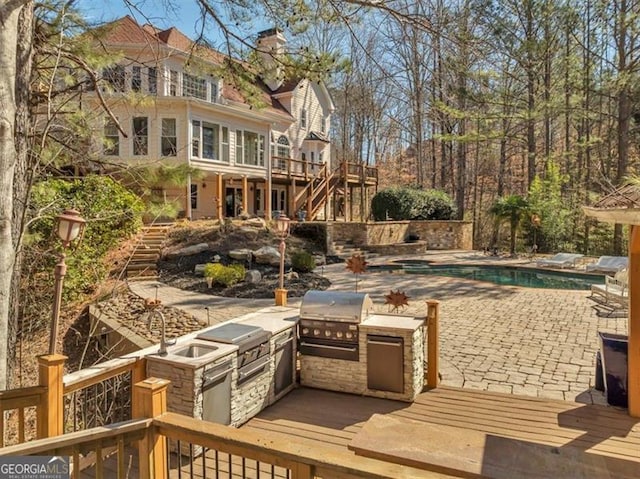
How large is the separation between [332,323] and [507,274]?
1219cm

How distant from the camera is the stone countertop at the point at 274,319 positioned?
497 centimetres

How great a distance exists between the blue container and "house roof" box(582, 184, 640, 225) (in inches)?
59.5

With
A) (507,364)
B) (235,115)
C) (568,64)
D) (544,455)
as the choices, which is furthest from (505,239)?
(544,455)

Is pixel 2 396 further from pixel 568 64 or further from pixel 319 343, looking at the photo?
pixel 568 64

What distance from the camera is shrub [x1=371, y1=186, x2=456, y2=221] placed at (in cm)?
2222

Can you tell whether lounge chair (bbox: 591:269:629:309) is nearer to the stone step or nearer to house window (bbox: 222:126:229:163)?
the stone step

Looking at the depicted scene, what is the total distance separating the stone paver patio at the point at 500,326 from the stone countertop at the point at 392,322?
38.4 inches

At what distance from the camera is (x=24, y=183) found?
13.7ft

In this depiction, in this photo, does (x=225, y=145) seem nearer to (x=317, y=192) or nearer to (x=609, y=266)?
(x=317, y=192)

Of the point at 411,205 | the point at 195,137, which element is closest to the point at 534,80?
the point at 411,205

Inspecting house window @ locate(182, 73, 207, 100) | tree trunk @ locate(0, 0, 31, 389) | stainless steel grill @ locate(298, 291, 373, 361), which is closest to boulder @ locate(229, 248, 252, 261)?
stainless steel grill @ locate(298, 291, 373, 361)

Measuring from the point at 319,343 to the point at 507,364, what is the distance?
2.80m

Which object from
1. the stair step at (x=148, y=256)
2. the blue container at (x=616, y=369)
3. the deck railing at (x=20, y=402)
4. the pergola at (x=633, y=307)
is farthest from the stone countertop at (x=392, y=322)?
the stair step at (x=148, y=256)

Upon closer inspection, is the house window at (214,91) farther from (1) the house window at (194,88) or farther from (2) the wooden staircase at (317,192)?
(2) the wooden staircase at (317,192)
